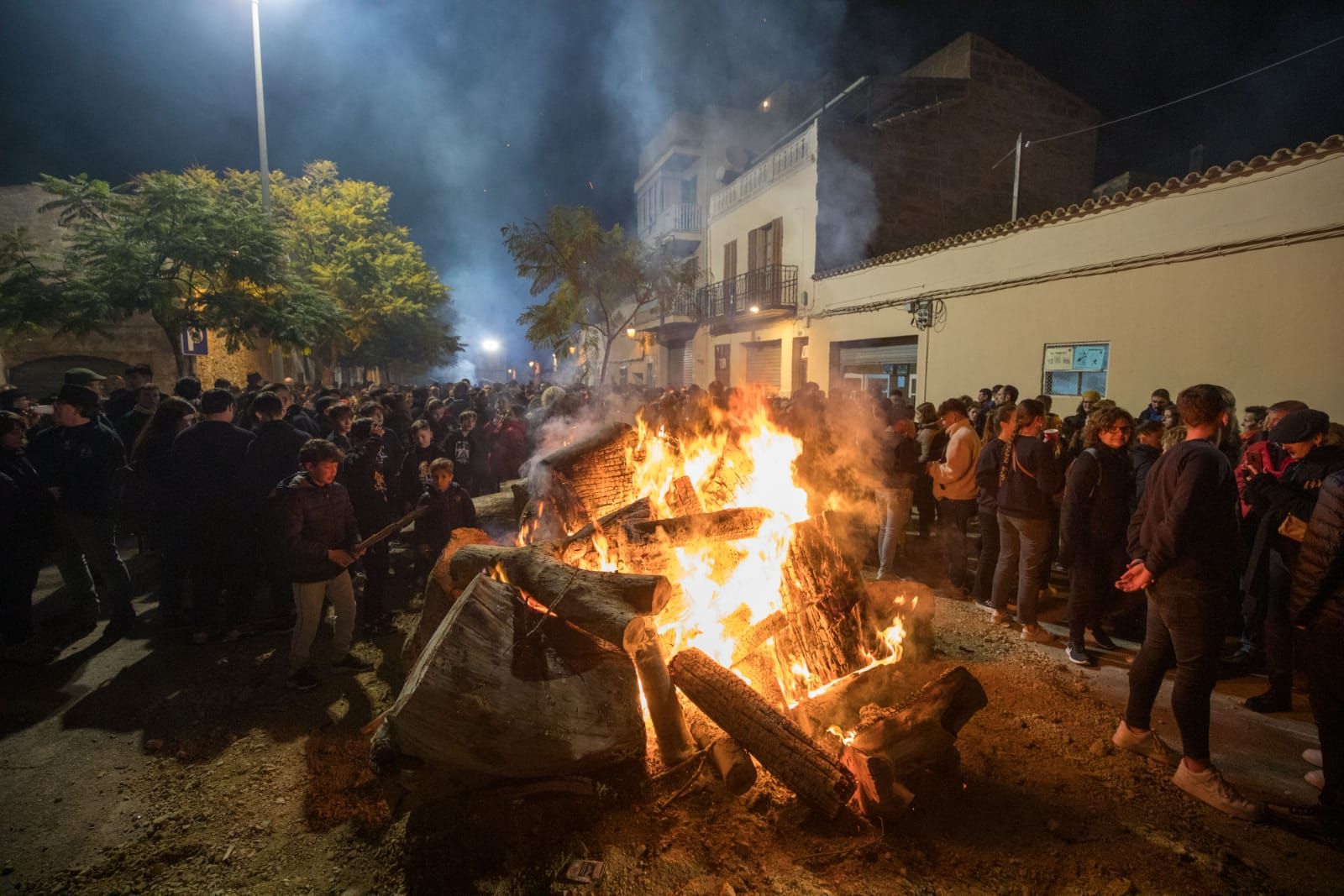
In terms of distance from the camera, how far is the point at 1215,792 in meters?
3.30

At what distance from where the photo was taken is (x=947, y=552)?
6918 mm

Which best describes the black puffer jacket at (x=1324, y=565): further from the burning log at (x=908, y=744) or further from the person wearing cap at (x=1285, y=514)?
the burning log at (x=908, y=744)

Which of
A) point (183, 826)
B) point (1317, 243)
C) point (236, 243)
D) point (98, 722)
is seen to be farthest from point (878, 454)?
point (236, 243)

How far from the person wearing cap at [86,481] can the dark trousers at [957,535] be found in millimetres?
8365

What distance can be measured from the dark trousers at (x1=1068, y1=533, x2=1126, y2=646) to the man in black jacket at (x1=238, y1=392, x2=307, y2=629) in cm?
713

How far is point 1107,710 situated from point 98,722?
7.23m

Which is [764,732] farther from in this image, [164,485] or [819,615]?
[164,485]

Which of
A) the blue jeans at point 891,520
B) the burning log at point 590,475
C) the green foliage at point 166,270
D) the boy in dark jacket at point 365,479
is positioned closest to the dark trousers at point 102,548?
the boy in dark jacket at point 365,479

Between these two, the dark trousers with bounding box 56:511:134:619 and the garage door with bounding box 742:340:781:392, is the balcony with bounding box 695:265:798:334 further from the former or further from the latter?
the dark trousers with bounding box 56:511:134:619

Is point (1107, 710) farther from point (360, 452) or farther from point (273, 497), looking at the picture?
→ point (360, 452)

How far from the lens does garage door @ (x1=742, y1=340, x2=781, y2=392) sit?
813 inches

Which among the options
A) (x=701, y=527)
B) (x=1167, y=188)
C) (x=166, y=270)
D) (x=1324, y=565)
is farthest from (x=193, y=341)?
(x=1167, y=188)

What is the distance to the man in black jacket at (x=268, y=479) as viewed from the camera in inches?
223

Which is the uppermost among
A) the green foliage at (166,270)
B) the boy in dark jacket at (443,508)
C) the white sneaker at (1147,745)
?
the green foliage at (166,270)
